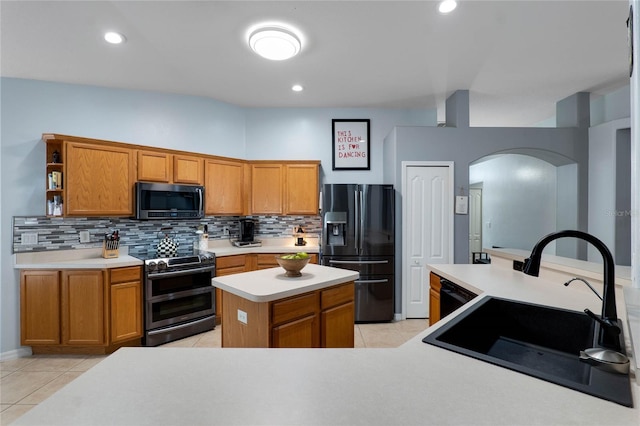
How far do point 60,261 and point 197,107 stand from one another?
7.65 ft

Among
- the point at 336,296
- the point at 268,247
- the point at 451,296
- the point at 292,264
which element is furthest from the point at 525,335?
the point at 268,247

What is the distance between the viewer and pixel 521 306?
54.5 inches

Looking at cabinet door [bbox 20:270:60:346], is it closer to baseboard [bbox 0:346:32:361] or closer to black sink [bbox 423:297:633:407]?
baseboard [bbox 0:346:32:361]

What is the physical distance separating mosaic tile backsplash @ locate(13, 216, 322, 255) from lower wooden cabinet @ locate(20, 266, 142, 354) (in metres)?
0.35

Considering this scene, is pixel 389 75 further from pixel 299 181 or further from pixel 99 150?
pixel 99 150

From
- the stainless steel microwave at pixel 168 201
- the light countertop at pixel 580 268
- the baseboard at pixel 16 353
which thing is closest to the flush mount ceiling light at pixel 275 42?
the stainless steel microwave at pixel 168 201

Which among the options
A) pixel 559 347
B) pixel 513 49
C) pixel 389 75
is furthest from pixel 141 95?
pixel 559 347

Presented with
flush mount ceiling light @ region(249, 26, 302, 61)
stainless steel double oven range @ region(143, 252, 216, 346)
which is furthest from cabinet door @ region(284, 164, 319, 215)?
flush mount ceiling light @ region(249, 26, 302, 61)

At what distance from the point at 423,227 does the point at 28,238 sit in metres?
4.30

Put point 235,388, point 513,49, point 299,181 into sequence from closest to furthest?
point 235,388
point 513,49
point 299,181

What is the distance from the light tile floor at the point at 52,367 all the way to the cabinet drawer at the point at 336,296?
0.93 m

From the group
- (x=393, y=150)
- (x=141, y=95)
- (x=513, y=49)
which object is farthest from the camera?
(x=393, y=150)

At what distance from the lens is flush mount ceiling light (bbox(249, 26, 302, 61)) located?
2.31 metres

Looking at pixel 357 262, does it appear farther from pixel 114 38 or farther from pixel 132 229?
pixel 114 38
